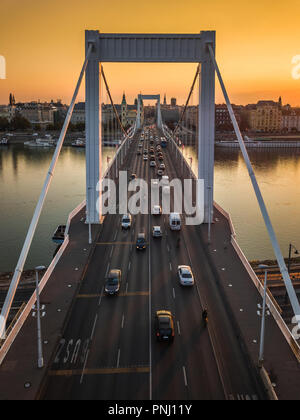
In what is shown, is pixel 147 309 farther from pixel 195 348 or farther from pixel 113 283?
pixel 195 348

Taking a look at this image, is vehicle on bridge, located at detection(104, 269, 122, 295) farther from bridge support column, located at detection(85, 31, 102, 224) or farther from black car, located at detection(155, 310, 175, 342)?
bridge support column, located at detection(85, 31, 102, 224)

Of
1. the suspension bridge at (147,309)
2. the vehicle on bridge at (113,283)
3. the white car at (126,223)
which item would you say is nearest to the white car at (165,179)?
the suspension bridge at (147,309)

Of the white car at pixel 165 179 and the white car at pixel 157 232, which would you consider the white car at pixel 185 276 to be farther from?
the white car at pixel 165 179

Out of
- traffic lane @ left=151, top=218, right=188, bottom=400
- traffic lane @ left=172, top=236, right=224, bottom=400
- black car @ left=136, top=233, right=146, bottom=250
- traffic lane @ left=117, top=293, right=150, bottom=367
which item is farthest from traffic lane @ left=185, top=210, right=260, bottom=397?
black car @ left=136, top=233, right=146, bottom=250

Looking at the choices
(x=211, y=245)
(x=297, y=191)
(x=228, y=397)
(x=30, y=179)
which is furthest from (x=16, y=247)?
(x=297, y=191)

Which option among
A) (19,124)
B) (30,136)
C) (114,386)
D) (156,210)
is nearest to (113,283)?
(114,386)

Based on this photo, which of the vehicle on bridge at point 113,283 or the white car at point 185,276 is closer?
the vehicle on bridge at point 113,283
